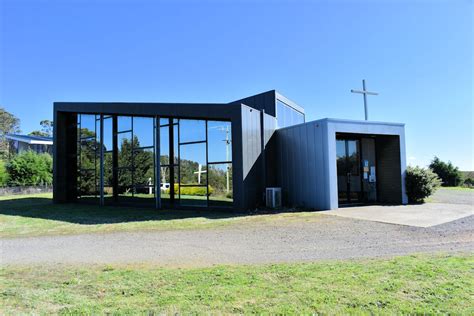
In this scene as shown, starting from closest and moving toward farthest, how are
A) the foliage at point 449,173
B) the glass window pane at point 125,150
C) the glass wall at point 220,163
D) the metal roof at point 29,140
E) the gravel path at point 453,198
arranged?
the glass wall at point 220,163 < the gravel path at point 453,198 < the glass window pane at point 125,150 < the foliage at point 449,173 < the metal roof at point 29,140

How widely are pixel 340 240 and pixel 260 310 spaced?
13.5ft

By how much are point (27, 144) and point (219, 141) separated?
3875 cm

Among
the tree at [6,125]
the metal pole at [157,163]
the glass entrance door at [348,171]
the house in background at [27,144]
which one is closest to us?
the metal pole at [157,163]

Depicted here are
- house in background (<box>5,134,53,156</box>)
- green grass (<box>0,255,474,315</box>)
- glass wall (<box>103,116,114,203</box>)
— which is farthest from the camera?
house in background (<box>5,134,53,156</box>)

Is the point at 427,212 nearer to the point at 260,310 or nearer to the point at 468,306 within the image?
the point at 468,306

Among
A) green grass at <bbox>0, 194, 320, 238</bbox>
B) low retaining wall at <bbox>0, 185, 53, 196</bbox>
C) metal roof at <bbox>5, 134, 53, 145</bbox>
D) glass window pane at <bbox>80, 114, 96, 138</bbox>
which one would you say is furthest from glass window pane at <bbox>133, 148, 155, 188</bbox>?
metal roof at <bbox>5, 134, 53, 145</bbox>

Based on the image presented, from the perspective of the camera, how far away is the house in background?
39.8m

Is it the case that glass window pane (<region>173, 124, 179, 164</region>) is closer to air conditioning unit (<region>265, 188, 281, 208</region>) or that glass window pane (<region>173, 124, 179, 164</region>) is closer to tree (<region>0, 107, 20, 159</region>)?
air conditioning unit (<region>265, 188, 281, 208</region>)

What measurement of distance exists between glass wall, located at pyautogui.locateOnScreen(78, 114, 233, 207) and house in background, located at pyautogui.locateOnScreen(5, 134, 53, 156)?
28057 millimetres

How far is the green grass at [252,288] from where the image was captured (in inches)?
126

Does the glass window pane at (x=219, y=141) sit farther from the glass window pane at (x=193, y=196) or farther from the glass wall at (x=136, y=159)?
the glass wall at (x=136, y=159)

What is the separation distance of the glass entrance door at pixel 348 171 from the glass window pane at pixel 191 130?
20.3 ft

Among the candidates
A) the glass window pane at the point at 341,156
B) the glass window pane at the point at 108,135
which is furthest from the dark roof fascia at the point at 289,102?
the glass window pane at the point at 108,135

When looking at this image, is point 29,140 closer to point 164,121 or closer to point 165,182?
point 164,121
